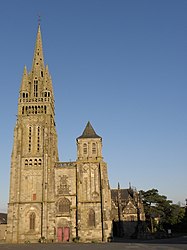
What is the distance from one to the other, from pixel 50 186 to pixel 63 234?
7.89 m

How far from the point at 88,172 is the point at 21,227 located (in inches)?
546

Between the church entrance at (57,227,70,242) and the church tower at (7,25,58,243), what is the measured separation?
178cm

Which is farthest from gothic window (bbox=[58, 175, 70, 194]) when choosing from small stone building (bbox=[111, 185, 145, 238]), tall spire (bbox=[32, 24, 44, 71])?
tall spire (bbox=[32, 24, 44, 71])

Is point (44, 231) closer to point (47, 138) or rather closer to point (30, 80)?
point (47, 138)

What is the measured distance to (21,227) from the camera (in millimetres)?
47625

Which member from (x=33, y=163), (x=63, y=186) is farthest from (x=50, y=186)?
(x=33, y=163)

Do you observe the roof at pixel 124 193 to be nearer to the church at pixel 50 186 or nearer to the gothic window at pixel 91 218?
the church at pixel 50 186

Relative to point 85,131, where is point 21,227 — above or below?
below

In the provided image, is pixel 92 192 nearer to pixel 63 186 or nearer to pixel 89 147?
pixel 63 186

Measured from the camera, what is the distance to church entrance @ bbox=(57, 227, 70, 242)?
157ft

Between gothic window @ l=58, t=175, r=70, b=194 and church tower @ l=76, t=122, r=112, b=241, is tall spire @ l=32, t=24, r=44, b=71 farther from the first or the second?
gothic window @ l=58, t=175, r=70, b=194

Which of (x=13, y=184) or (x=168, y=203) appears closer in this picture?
(x=13, y=184)

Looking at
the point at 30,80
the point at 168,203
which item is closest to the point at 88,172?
the point at 30,80

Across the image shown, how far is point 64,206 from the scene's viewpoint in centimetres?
4928
